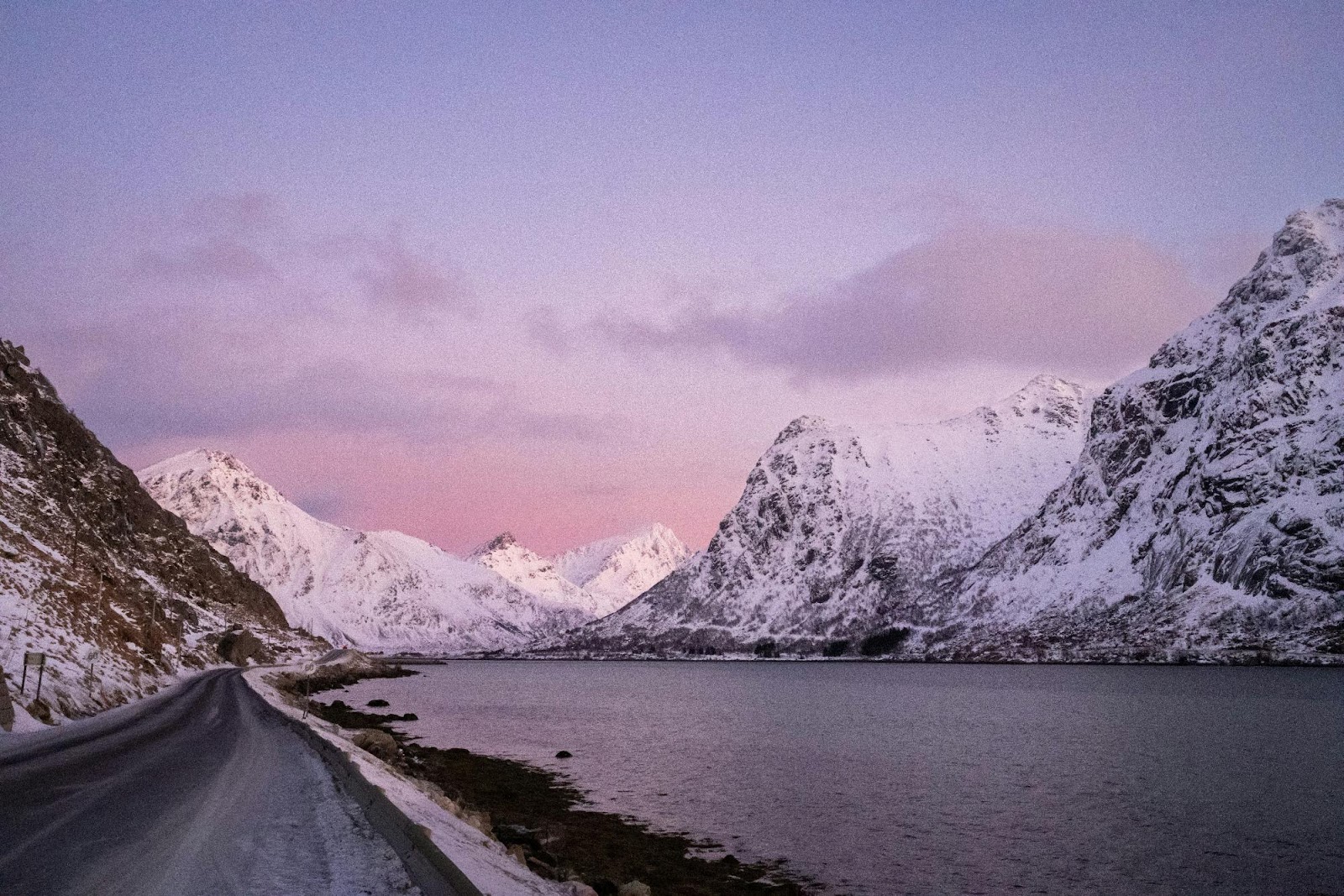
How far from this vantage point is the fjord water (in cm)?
2878

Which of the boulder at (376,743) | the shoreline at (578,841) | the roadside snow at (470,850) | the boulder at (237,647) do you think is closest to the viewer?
the roadside snow at (470,850)

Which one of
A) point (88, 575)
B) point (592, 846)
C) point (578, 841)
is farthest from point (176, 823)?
point (88, 575)

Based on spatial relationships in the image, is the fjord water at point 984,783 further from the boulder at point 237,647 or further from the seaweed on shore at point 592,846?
the boulder at point 237,647

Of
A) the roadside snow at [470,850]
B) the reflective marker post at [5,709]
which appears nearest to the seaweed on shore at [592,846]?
the roadside snow at [470,850]

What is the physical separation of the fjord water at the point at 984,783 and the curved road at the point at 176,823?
55.4ft

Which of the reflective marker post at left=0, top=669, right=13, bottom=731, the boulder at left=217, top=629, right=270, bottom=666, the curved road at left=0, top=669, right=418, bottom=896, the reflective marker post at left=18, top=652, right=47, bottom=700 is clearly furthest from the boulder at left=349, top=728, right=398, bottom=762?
the boulder at left=217, top=629, right=270, bottom=666

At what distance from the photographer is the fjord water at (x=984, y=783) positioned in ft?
94.4

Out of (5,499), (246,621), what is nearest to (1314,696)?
(5,499)

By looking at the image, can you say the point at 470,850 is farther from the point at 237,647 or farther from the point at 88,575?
the point at 237,647

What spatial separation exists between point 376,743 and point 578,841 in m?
15.5

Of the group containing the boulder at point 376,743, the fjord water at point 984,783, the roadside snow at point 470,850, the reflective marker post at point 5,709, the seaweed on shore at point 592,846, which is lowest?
the fjord water at point 984,783

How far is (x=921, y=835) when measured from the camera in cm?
3316

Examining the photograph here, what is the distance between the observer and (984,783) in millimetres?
45625

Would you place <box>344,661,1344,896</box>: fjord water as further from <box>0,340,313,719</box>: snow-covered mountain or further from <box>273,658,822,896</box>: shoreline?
<box>0,340,313,719</box>: snow-covered mountain
